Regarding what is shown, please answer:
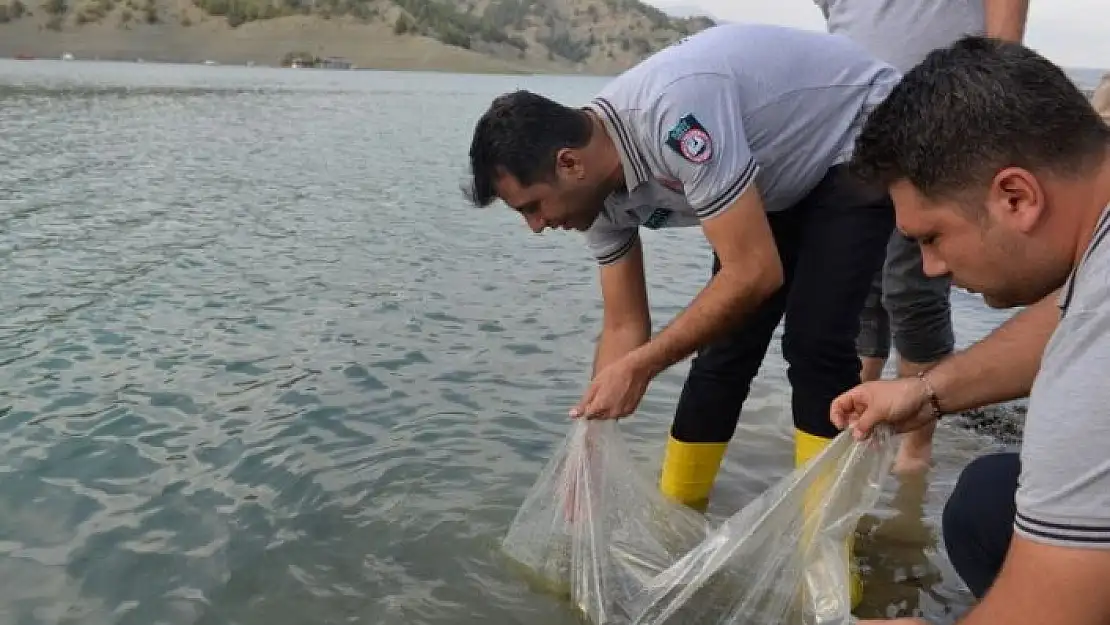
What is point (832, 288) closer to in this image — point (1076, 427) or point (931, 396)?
point (931, 396)

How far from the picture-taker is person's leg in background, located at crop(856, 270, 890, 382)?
4324mm

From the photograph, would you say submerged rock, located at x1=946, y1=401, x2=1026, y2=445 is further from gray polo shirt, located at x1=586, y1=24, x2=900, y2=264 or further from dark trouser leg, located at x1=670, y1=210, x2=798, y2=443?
gray polo shirt, located at x1=586, y1=24, x2=900, y2=264

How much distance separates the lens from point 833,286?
9.78 ft

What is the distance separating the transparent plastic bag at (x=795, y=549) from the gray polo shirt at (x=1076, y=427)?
105 cm

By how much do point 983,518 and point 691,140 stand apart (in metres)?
1.15

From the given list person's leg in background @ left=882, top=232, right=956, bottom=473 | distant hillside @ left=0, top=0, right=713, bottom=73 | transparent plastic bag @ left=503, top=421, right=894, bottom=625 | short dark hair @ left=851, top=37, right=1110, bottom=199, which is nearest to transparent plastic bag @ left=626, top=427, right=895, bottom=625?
transparent plastic bag @ left=503, top=421, right=894, bottom=625

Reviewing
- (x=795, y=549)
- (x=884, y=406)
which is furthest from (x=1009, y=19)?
(x=795, y=549)

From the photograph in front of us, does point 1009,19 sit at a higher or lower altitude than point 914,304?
higher

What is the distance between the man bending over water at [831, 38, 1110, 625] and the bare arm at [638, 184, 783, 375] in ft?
2.85

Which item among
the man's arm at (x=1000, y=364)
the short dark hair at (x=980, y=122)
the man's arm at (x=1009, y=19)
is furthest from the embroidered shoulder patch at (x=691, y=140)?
the man's arm at (x=1009, y=19)

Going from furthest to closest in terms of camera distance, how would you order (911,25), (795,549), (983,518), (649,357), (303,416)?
1. (303,416)
2. (911,25)
3. (649,357)
4. (795,549)
5. (983,518)

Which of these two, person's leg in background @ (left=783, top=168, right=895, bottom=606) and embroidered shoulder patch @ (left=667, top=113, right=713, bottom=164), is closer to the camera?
embroidered shoulder patch @ (left=667, top=113, right=713, bottom=164)

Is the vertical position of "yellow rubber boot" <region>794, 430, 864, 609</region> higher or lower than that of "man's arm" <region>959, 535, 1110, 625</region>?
lower

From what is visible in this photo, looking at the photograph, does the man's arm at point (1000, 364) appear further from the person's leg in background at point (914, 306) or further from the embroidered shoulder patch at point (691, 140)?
the person's leg in background at point (914, 306)
